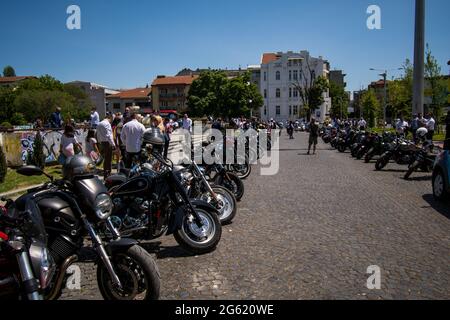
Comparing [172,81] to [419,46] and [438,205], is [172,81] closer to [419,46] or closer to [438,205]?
[419,46]

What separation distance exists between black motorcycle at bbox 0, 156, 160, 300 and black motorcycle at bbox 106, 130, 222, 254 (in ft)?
3.98

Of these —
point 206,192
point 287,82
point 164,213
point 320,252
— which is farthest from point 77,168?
point 287,82

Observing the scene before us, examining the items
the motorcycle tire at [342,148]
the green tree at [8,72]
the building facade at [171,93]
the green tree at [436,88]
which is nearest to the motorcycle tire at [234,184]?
the motorcycle tire at [342,148]

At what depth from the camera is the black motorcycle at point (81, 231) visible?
3523 millimetres

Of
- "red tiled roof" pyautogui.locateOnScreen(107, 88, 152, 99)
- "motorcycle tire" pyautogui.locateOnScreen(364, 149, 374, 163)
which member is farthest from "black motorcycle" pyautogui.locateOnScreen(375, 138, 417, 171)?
"red tiled roof" pyautogui.locateOnScreen(107, 88, 152, 99)

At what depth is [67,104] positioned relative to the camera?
81.4 metres

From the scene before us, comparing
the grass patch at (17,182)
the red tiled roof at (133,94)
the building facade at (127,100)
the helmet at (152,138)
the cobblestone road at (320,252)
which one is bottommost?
the cobblestone road at (320,252)

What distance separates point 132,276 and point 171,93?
11067cm

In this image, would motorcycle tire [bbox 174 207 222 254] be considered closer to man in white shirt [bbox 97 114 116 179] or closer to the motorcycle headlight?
the motorcycle headlight

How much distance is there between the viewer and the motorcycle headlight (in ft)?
12.1

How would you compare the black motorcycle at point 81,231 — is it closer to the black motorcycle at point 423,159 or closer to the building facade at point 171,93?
the black motorcycle at point 423,159

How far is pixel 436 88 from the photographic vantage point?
110ft

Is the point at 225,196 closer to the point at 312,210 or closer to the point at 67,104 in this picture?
the point at 312,210

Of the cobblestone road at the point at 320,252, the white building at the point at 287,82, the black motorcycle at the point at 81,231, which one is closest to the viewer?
the black motorcycle at the point at 81,231
